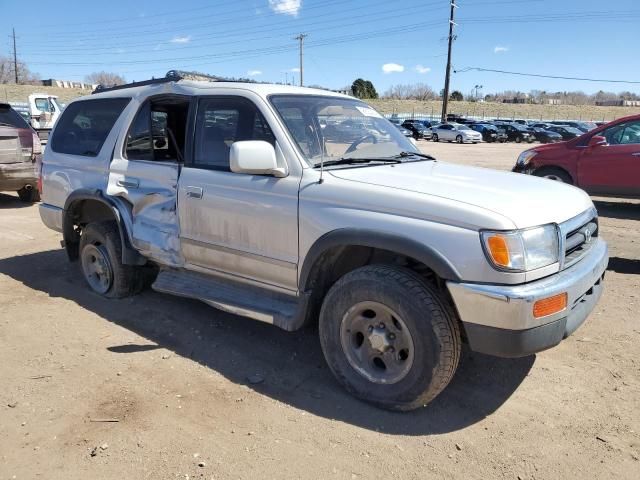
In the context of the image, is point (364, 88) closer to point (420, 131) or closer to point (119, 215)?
point (420, 131)

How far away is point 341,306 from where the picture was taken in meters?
3.25

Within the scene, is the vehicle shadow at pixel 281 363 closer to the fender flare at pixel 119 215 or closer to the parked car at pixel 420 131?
the fender flare at pixel 119 215

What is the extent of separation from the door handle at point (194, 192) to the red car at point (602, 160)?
7.54 m

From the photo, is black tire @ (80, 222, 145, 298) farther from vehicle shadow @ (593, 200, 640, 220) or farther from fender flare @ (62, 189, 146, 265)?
vehicle shadow @ (593, 200, 640, 220)

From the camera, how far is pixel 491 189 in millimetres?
3197

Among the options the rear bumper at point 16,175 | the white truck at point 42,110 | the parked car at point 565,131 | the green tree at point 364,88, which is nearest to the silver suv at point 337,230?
the rear bumper at point 16,175

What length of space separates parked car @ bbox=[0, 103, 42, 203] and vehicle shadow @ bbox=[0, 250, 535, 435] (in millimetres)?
4920

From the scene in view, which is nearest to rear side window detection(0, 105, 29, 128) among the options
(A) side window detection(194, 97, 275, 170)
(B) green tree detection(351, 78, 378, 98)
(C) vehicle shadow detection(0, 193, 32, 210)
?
(C) vehicle shadow detection(0, 193, 32, 210)

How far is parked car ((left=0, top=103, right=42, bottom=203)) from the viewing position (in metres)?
9.24

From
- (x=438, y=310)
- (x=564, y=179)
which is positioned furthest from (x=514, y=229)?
(x=564, y=179)

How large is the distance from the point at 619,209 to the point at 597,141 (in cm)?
137

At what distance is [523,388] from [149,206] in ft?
10.4

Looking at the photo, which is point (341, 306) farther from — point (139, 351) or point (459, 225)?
point (139, 351)

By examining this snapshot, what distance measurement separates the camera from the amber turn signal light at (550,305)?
8.96 ft
